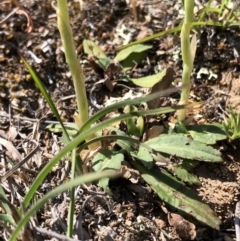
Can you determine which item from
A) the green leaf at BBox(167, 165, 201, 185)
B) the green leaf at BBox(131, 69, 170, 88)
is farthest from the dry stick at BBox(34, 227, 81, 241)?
the green leaf at BBox(131, 69, 170, 88)

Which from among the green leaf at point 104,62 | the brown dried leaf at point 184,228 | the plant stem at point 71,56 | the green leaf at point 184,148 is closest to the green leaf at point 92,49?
the green leaf at point 104,62

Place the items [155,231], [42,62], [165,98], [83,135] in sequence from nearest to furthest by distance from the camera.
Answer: [83,135]
[155,231]
[165,98]
[42,62]

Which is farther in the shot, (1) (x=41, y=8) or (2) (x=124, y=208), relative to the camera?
(1) (x=41, y=8)

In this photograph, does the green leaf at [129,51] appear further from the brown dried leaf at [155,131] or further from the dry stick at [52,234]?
the dry stick at [52,234]

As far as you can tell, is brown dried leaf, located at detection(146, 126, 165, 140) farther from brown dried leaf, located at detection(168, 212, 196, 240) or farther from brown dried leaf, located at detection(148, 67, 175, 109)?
brown dried leaf, located at detection(168, 212, 196, 240)

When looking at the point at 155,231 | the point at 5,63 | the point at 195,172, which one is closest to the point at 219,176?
the point at 195,172

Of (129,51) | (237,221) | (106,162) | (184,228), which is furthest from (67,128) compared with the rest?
(237,221)

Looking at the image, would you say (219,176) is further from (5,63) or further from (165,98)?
(5,63)
